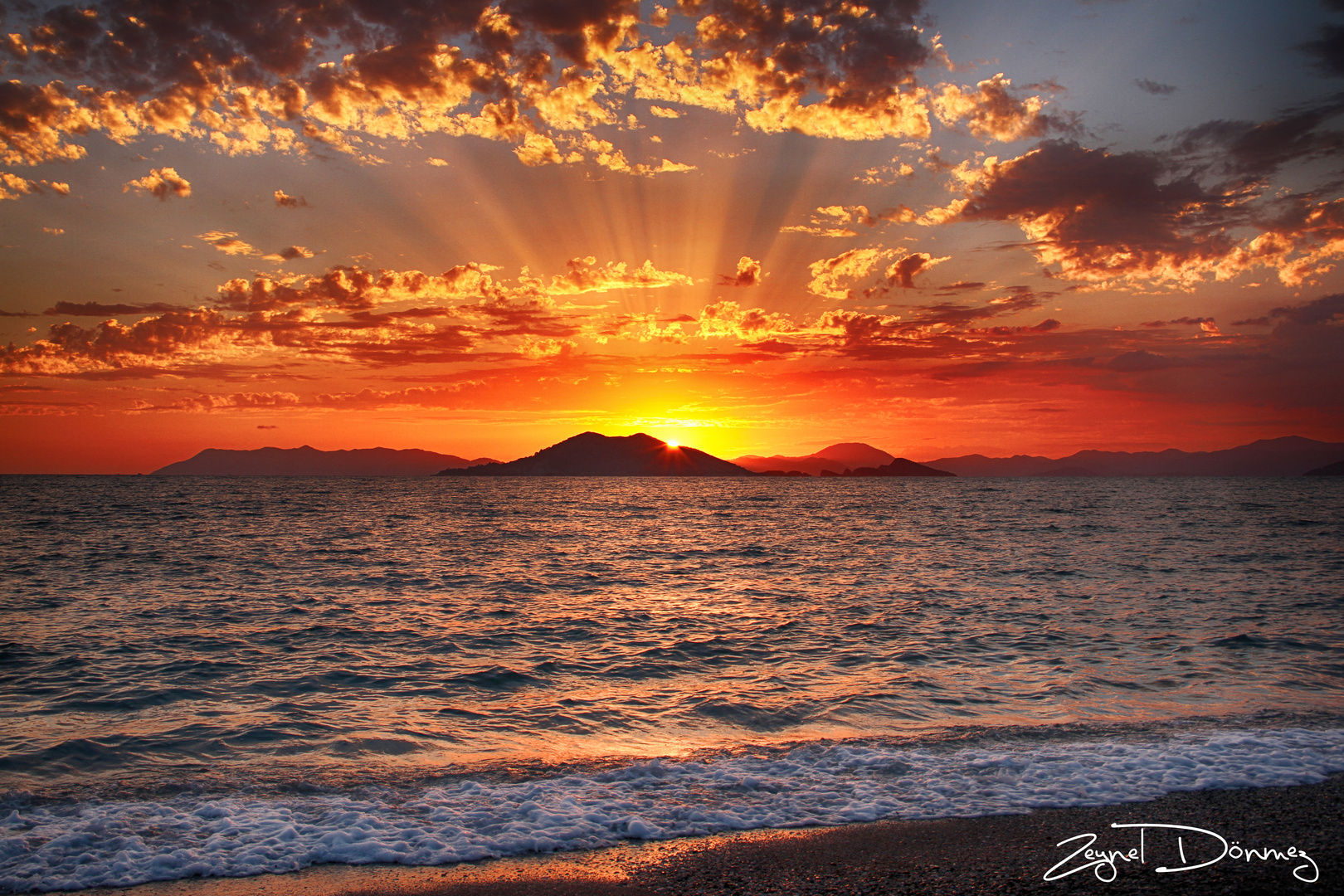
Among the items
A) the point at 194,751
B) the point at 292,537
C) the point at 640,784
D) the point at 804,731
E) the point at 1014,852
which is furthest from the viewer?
the point at 292,537

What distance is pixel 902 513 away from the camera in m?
86.3

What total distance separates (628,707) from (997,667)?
8.73 metres

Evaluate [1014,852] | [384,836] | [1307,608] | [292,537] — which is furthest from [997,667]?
[292,537]

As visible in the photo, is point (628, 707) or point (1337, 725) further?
point (628, 707)

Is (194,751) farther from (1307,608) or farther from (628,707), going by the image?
(1307,608)
